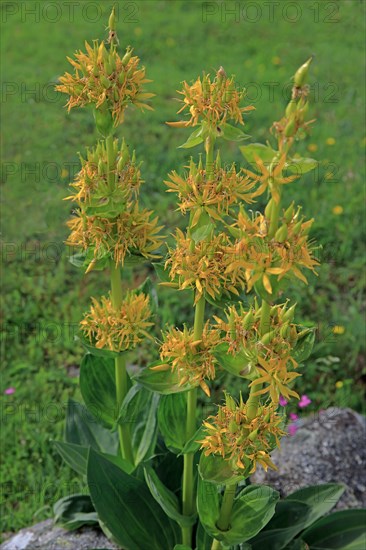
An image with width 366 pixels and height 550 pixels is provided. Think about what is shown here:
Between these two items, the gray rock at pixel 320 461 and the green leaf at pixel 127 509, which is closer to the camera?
the green leaf at pixel 127 509

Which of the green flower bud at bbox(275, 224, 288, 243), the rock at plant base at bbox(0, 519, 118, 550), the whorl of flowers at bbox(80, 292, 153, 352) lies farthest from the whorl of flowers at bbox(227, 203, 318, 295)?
the rock at plant base at bbox(0, 519, 118, 550)

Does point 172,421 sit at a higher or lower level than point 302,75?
lower

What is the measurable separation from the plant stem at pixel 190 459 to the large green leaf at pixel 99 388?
411 millimetres

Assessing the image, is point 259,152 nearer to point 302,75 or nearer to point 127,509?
point 302,75

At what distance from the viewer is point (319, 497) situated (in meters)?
2.94

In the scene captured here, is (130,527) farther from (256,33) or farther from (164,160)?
(256,33)

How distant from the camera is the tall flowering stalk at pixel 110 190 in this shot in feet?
6.88

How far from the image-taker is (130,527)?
112 inches

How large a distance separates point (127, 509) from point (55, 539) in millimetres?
540

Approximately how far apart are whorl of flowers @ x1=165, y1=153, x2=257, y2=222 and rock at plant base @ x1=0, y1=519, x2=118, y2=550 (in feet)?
5.75

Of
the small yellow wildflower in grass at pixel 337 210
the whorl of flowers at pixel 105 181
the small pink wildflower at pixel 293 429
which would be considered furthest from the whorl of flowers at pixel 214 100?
the small yellow wildflower in grass at pixel 337 210

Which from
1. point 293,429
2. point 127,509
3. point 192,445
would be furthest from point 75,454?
point 293,429

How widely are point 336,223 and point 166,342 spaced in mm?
3415

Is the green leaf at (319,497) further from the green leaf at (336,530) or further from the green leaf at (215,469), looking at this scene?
the green leaf at (215,469)
